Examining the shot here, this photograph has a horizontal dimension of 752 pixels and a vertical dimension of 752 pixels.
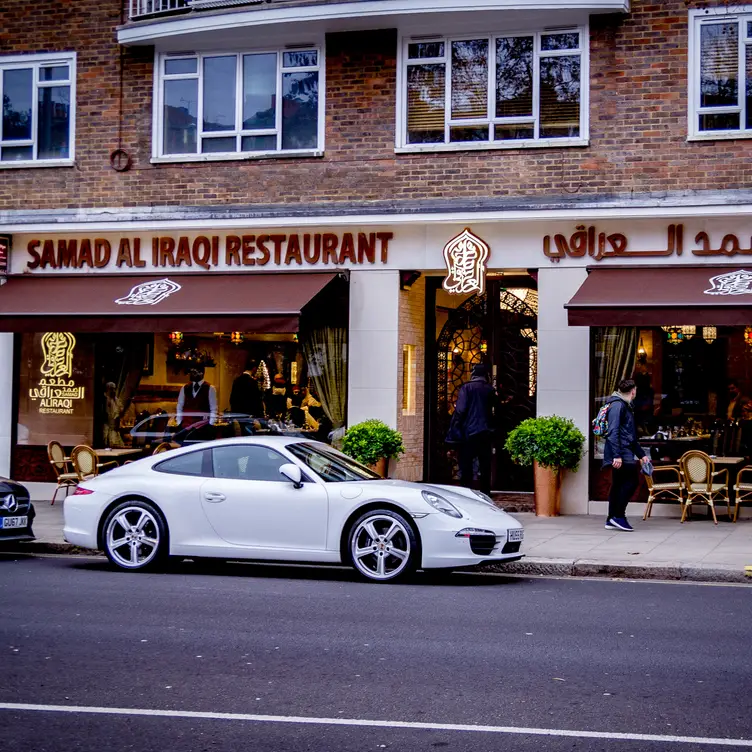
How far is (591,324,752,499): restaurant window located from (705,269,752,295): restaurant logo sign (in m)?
0.86

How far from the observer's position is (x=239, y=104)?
18.2m

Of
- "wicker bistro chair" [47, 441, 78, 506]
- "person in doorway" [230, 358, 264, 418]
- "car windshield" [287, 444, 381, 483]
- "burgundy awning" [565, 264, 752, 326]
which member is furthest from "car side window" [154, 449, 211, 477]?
"person in doorway" [230, 358, 264, 418]

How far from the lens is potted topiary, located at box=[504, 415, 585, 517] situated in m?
16.3

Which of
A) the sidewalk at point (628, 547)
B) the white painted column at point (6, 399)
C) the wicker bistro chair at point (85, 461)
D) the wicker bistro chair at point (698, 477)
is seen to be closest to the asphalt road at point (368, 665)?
the sidewalk at point (628, 547)

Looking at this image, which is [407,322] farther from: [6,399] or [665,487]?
[6,399]

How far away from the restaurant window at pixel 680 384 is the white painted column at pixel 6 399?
9.23 meters

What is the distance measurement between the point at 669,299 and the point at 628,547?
365cm

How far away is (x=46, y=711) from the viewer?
6.36m

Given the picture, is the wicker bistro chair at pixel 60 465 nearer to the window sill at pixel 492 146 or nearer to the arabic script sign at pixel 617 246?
the window sill at pixel 492 146

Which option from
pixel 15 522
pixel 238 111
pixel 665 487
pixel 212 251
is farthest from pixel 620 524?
pixel 238 111

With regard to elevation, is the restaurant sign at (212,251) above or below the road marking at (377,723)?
above

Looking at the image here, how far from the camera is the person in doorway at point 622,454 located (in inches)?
583

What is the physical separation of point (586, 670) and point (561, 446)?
9015mm

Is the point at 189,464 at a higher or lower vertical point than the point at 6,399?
lower
